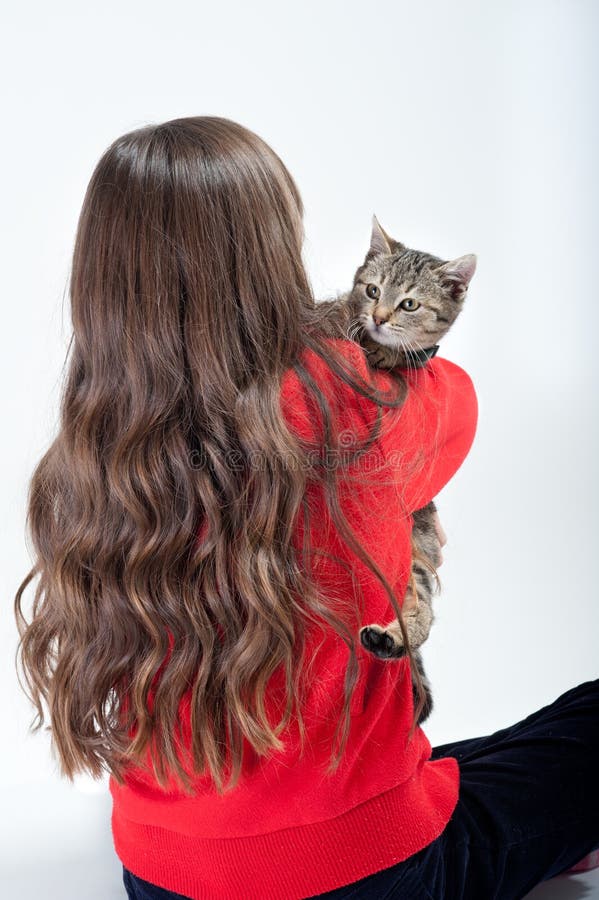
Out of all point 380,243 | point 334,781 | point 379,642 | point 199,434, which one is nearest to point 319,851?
point 334,781

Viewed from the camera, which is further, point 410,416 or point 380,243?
point 380,243

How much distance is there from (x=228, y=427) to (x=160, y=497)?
0.12 m

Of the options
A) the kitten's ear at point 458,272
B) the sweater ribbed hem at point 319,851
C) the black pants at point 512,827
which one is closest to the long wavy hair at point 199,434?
the sweater ribbed hem at point 319,851

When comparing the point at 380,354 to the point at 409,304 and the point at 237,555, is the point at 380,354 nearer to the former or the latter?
the point at 409,304

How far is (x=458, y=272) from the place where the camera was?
1.54 meters

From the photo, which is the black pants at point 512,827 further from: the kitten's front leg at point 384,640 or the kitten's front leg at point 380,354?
the kitten's front leg at point 380,354

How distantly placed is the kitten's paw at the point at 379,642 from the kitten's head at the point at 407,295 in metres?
0.45

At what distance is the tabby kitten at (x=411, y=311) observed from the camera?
1501 millimetres

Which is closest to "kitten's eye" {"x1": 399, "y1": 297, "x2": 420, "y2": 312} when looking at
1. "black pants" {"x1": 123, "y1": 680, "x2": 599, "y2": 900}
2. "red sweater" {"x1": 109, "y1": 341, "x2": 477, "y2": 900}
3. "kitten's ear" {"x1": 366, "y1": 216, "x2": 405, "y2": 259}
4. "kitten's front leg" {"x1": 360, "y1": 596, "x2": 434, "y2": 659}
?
"kitten's ear" {"x1": 366, "y1": 216, "x2": 405, "y2": 259}

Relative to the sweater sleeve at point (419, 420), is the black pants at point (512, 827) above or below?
below

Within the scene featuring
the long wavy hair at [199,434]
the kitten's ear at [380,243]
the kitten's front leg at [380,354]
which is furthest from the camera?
the kitten's ear at [380,243]

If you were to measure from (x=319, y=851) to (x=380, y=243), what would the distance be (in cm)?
96

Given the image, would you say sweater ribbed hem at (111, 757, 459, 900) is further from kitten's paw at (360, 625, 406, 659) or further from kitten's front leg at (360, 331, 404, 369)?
kitten's front leg at (360, 331, 404, 369)

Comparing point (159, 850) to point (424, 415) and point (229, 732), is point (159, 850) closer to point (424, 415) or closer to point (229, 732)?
point (229, 732)
